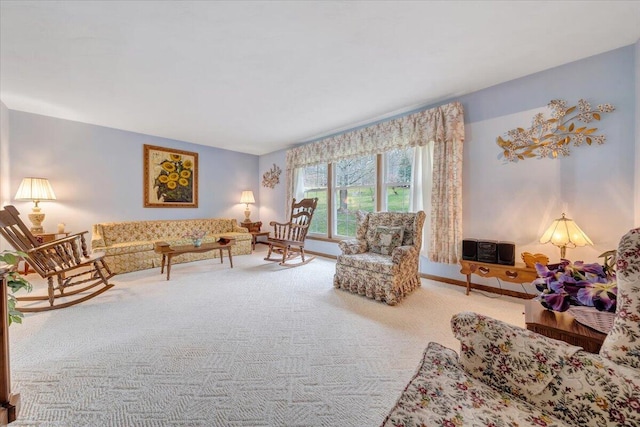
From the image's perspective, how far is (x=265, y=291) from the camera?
288cm

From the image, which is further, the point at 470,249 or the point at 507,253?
the point at 470,249

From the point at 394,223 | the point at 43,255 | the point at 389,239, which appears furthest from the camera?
the point at 394,223

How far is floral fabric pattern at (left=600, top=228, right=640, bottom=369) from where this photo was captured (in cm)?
70

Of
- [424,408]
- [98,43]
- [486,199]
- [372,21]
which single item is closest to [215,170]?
[98,43]

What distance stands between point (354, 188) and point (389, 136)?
1106 mm

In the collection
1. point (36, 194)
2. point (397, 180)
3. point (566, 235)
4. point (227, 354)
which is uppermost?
point (397, 180)

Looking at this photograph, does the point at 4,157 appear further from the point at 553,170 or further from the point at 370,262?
the point at 553,170

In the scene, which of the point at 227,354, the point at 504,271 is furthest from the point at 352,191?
the point at 227,354

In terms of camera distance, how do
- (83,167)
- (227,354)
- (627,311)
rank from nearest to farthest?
(627,311) < (227,354) < (83,167)

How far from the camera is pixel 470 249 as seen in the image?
2.72 meters

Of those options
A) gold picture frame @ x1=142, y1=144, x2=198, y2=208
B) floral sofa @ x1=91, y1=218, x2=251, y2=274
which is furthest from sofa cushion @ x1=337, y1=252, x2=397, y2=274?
gold picture frame @ x1=142, y1=144, x2=198, y2=208

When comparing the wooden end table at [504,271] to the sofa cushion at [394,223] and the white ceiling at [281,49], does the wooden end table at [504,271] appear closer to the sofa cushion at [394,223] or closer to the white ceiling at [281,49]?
the sofa cushion at [394,223]

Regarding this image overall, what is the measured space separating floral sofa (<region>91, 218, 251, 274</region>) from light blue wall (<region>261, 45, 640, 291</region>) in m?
4.09

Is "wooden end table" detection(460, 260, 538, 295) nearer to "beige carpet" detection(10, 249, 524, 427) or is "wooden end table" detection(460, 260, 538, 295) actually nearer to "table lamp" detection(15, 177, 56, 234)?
"beige carpet" detection(10, 249, 524, 427)
